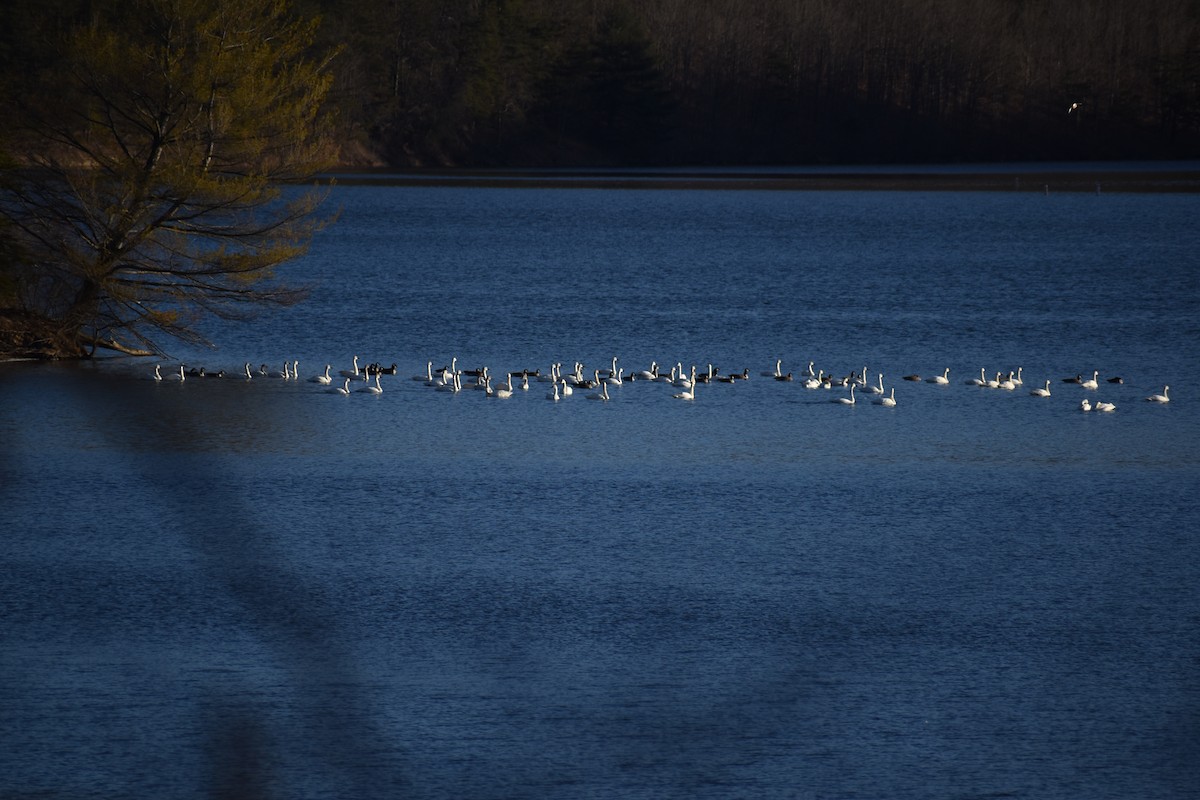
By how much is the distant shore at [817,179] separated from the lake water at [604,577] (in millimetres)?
62936

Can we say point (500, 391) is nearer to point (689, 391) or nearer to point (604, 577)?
point (689, 391)

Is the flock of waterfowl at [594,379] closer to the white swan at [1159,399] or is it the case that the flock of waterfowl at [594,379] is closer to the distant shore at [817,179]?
the white swan at [1159,399]

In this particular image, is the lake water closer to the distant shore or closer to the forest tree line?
the distant shore

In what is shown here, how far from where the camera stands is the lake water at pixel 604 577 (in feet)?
32.0

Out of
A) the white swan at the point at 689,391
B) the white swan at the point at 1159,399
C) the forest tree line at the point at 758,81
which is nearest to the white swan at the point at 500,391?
the white swan at the point at 689,391

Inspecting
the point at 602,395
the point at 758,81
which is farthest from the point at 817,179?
the point at 602,395

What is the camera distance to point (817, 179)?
10144cm

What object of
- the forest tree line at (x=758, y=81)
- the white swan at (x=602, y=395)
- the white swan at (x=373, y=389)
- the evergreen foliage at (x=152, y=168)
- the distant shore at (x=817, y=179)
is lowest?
the white swan at (x=373, y=389)

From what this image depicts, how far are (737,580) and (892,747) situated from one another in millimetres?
3864

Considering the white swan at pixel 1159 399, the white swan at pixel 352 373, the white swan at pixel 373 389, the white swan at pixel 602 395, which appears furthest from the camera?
the white swan at pixel 352 373

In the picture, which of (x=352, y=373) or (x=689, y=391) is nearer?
(x=689, y=391)

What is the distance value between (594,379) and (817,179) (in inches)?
3127

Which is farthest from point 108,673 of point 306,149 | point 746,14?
point 746,14

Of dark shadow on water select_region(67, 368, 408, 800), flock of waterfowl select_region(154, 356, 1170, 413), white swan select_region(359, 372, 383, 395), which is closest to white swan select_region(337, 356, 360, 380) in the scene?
flock of waterfowl select_region(154, 356, 1170, 413)
